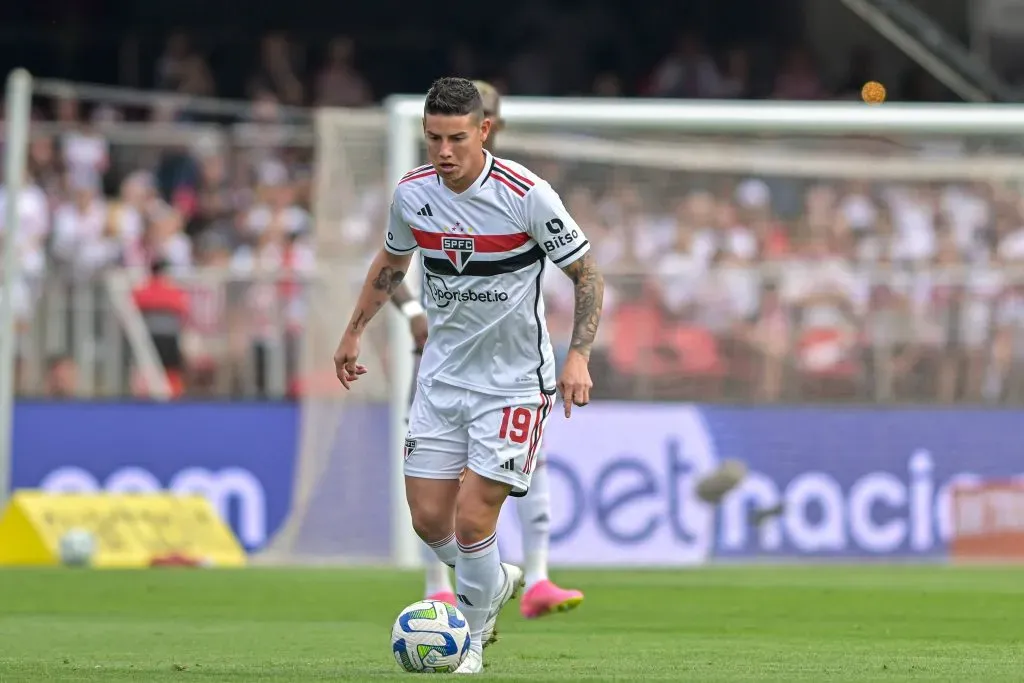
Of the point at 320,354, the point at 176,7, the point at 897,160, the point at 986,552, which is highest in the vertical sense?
the point at 176,7

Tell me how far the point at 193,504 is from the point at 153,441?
1259mm

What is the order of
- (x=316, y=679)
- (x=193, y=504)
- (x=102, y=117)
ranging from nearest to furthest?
1. (x=316, y=679)
2. (x=193, y=504)
3. (x=102, y=117)

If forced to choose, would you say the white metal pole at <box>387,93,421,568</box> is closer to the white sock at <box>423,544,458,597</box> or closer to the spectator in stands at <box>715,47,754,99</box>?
the white sock at <box>423,544,458,597</box>

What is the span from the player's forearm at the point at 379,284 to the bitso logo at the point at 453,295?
0.29m

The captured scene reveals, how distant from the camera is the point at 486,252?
7.16 m

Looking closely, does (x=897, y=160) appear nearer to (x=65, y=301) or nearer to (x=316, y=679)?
(x=65, y=301)

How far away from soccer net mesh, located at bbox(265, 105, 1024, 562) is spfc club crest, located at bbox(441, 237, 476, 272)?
870 centimetres

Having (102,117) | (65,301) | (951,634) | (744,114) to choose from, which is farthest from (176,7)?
(951,634)

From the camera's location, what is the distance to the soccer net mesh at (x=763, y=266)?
15930 millimetres

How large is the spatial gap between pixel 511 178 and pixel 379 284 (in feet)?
2.35

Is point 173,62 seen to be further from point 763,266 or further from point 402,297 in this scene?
point 402,297

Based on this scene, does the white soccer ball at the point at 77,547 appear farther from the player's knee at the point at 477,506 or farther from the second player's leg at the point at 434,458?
the player's knee at the point at 477,506

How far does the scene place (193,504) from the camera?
49.2ft

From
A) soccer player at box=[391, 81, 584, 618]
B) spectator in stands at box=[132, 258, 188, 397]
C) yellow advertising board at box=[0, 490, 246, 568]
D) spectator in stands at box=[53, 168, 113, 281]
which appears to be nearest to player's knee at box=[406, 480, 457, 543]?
soccer player at box=[391, 81, 584, 618]
